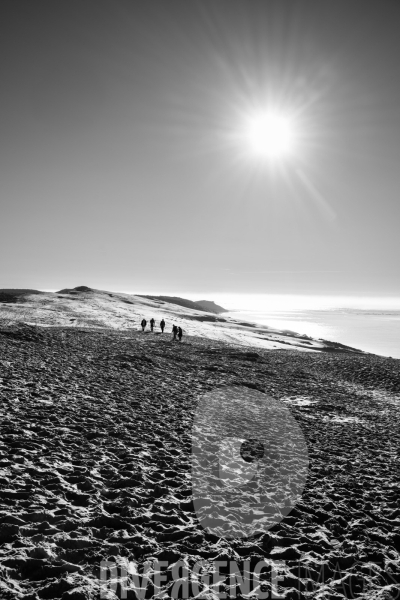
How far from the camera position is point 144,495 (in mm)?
7672

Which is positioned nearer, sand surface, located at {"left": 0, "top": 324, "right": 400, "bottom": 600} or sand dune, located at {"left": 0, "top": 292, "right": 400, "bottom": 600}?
sand dune, located at {"left": 0, "top": 292, "right": 400, "bottom": 600}

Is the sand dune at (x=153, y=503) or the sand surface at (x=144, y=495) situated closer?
the sand dune at (x=153, y=503)

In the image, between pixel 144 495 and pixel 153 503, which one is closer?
pixel 153 503

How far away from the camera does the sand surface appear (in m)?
5.51

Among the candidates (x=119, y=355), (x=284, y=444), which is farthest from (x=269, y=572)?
(x=119, y=355)

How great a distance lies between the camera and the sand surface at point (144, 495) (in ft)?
18.1

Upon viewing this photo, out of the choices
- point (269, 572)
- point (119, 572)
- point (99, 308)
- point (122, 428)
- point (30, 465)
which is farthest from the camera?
point (99, 308)

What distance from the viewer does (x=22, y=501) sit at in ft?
21.9

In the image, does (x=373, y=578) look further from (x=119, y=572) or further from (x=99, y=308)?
(x=99, y=308)

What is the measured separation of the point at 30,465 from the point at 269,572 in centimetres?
600

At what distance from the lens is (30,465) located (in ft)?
26.8

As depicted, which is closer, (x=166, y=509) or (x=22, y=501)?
(x=22, y=501)

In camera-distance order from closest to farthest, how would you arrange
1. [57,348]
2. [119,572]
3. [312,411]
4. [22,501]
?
[119,572]
[22,501]
[312,411]
[57,348]

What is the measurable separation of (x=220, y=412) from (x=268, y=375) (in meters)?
12.3
